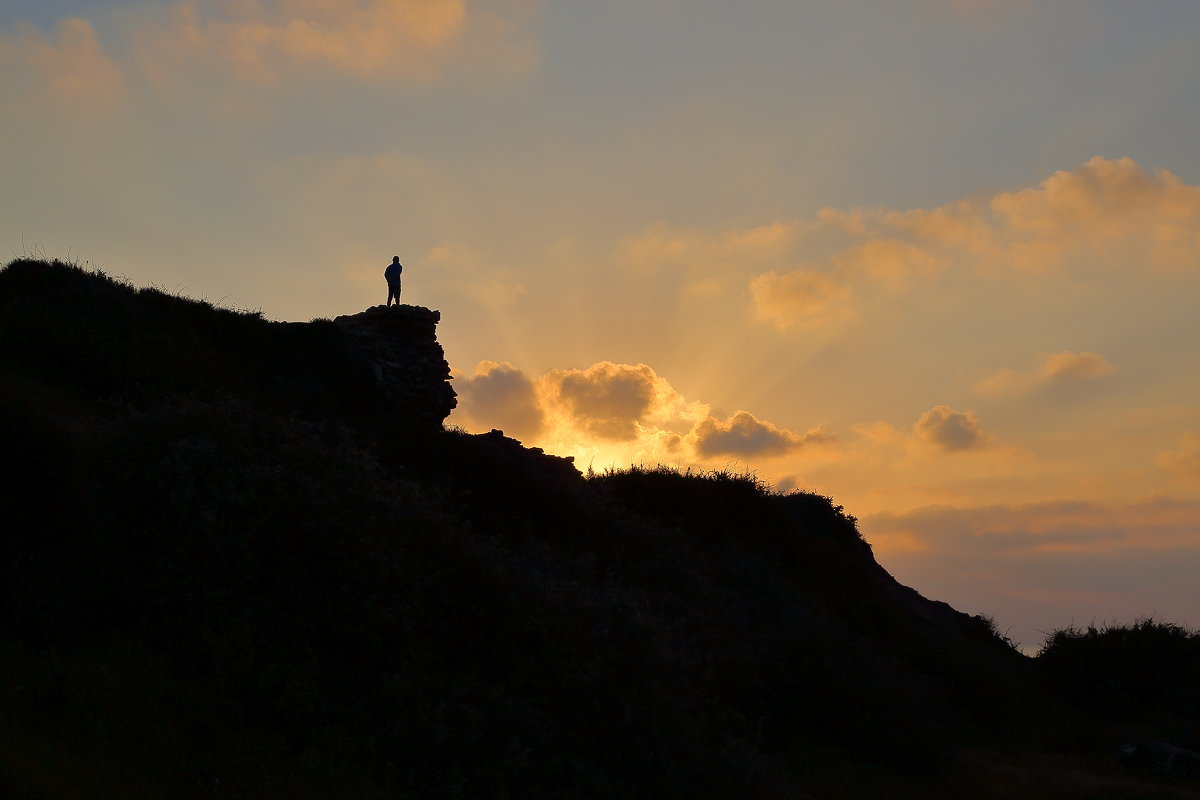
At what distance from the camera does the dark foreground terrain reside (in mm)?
10773

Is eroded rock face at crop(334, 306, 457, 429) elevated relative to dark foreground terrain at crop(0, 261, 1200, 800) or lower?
elevated

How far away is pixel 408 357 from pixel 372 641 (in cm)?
1885

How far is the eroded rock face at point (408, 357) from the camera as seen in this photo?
2902 centimetres

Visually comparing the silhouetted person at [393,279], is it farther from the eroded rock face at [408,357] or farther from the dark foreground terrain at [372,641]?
the dark foreground terrain at [372,641]

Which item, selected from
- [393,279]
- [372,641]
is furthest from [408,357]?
[372,641]

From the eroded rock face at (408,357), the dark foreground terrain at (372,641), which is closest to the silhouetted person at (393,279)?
the eroded rock face at (408,357)

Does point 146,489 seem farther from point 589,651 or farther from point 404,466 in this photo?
point 404,466

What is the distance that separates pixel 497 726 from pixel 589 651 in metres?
2.29

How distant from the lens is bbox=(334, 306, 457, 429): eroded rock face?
29.0m

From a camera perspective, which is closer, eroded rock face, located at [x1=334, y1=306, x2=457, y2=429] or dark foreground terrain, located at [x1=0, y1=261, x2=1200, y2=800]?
dark foreground terrain, located at [x1=0, y1=261, x2=1200, y2=800]

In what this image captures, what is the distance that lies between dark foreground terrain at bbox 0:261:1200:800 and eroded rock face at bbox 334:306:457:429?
387 cm

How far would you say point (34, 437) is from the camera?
1449 cm

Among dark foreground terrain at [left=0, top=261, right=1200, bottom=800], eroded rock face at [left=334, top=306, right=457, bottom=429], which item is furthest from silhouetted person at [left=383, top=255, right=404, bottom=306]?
dark foreground terrain at [left=0, top=261, right=1200, bottom=800]

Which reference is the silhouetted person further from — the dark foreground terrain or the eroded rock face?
the dark foreground terrain
